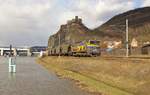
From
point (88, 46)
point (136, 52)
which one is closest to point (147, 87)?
A: point (88, 46)

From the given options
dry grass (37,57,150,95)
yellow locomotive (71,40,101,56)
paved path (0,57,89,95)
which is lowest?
paved path (0,57,89,95)

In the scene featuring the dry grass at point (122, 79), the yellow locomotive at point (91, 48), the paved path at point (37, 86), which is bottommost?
the paved path at point (37, 86)

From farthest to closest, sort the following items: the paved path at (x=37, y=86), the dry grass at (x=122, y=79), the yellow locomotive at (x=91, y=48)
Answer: the yellow locomotive at (x=91, y=48)
the paved path at (x=37, y=86)
the dry grass at (x=122, y=79)

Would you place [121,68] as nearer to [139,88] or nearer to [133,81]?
[133,81]

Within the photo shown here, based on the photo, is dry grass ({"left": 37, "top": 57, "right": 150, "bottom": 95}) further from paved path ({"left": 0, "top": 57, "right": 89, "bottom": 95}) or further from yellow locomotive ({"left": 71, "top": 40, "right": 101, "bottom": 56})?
yellow locomotive ({"left": 71, "top": 40, "right": 101, "bottom": 56})

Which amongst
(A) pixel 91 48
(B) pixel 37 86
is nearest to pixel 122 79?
(B) pixel 37 86

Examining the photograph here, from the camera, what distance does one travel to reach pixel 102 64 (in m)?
52.5

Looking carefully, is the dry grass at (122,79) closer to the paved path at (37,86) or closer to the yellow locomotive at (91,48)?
the paved path at (37,86)

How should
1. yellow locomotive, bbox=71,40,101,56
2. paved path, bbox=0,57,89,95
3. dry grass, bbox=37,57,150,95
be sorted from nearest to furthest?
dry grass, bbox=37,57,150,95 < paved path, bbox=0,57,89,95 < yellow locomotive, bbox=71,40,101,56

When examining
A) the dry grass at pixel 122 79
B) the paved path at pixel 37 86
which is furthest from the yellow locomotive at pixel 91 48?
the dry grass at pixel 122 79

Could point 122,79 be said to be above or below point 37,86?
above

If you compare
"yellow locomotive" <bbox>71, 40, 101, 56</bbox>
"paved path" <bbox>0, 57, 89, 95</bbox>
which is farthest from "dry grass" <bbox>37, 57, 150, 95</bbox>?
"yellow locomotive" <bbox>71, 40, 101, 56</bbox>

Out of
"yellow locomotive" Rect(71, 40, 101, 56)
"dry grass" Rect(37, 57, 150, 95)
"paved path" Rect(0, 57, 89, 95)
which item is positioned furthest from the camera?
"yellow locomotive" Rect(71, 40, 101, 56)

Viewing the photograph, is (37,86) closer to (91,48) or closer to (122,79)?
(122,79)
